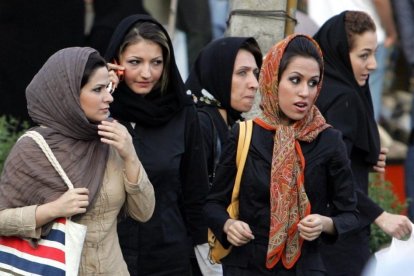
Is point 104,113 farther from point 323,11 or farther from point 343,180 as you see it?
point 323,11

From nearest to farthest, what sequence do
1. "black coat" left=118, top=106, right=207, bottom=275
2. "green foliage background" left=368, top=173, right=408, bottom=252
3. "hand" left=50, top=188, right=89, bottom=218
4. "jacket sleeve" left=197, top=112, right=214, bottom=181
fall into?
"hand" left=50, top=188, right=89, bottom=218
"black coat" left=118, top=106, right=207, bottom=275
"jacket sleeve" left=197, top=112, right=214, bottom=181
"green foliage background" left=368, top=173, right=408, bottom=252

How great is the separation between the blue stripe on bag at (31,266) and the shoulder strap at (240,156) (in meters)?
0.78

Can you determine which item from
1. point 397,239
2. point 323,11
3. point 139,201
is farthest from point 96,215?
point 323,11

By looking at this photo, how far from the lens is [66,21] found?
9.16 m

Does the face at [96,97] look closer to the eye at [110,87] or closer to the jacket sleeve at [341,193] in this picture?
the eye at [110,87]

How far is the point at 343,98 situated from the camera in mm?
6793

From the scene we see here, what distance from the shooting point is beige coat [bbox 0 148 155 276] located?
5.51 m

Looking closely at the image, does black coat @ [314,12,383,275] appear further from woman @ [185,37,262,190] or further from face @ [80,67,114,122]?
face @ [80,67,114,122]

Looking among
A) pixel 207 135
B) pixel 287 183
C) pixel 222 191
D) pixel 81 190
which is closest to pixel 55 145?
pixel 81 190

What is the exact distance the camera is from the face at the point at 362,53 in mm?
6938

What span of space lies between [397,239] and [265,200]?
2.60 feet

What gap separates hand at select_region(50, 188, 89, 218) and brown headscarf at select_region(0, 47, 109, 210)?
68mm

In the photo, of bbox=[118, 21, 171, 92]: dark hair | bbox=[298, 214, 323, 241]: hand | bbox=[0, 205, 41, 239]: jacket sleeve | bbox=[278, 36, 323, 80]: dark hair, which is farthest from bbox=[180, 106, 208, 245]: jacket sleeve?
bbox=[0, 205, 41, 239]: jacket sleeve

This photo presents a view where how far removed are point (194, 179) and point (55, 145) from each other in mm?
1031
